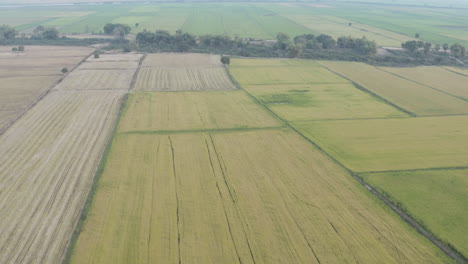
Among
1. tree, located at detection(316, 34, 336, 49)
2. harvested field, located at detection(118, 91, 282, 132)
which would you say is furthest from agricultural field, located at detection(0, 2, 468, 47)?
harvested field, located at detection(118, 91, 282, 132)

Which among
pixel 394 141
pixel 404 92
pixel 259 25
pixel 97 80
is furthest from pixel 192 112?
pixel 259 25

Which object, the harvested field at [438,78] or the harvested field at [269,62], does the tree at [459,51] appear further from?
the harvested field at [269,62]

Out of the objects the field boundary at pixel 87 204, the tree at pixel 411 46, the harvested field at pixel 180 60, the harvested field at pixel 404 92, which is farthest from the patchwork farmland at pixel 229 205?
the tree at pixel 411 46

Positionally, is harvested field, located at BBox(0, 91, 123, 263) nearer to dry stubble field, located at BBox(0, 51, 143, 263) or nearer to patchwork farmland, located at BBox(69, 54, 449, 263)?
dry stubble field, located at BBox(0, 51, 143, 263)

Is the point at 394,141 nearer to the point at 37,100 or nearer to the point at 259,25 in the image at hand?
the point at 37,100

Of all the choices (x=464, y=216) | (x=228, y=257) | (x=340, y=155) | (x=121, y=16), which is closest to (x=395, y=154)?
(x=340, y=155)

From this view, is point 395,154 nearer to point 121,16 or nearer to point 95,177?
point 95,177
